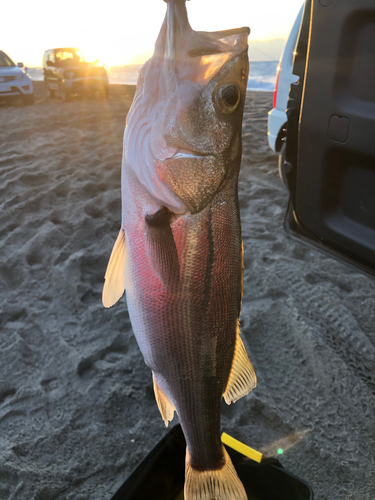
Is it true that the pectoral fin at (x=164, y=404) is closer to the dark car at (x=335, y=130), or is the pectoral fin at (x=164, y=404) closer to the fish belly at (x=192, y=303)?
the fish belly at (x=192, y=303)

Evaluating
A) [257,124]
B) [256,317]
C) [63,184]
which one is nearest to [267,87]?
[257,124]

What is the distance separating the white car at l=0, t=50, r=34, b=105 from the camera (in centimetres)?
1041

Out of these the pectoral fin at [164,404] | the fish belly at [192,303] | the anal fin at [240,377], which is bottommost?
the pectoral fin at [164,404]

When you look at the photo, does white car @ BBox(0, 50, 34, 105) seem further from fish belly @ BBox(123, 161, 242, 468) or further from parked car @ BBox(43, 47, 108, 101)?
fish belly @ BBox(123, 161, 242, 468)

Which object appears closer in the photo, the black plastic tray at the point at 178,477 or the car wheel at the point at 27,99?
the black plastic tray at the point at 178,477

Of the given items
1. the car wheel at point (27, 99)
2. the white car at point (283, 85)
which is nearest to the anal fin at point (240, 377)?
the white car at point (283, 85)

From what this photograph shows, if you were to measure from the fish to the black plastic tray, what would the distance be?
0.75 m

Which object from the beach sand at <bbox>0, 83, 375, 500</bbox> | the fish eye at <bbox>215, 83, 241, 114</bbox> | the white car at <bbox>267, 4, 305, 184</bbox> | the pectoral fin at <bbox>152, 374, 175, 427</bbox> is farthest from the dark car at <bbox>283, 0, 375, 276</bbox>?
the white car at <bbox>267, 4, 305, 184</bbox>

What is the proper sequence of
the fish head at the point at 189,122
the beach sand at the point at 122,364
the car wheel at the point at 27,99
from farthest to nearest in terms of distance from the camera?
the car wheel at the point at 27,99 → the beach sand at the point at 122,364 → the fish head at the point at 189,122

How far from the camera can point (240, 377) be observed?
1.23 m

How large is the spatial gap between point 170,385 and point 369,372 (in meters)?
1.90

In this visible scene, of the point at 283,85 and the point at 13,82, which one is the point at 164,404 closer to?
the point at 283,85

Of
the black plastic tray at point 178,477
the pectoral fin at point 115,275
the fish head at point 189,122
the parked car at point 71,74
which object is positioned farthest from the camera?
the parked car at point 71,74

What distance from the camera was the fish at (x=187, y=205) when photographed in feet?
3.49
